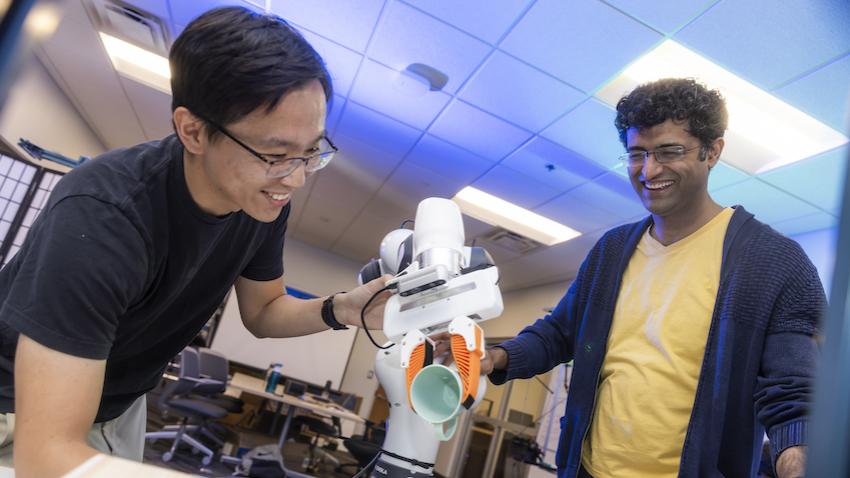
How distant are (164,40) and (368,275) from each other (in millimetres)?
3978

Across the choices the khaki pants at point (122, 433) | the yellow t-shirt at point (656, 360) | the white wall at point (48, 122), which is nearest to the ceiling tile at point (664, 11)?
the yellow t-shirt at point (656, 360)

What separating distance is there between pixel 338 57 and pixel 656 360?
3.16 meters

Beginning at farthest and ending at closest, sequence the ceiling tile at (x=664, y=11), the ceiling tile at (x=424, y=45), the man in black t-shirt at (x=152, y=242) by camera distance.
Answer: the ceiling tile at (x=424, y=45) < the ceiling tile at (x=664, y=11) < the man in black t-shirt at (x=152, y=242)

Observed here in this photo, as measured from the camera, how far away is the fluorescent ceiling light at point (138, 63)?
14.8 feet

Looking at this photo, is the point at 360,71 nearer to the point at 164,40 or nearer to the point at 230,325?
the point at 164,40

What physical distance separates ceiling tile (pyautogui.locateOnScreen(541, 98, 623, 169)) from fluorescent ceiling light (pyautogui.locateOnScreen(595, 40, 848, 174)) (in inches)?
5.5

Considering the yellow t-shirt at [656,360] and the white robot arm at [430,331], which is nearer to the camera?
the white robot arm at [430,331]

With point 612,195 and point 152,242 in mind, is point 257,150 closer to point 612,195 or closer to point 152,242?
point 152,242

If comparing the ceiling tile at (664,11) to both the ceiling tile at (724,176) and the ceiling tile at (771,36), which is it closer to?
the ceiling tile at (771,36)

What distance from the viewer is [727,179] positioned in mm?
3818

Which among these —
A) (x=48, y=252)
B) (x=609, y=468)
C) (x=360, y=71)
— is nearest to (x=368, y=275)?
(x=48, y=252)

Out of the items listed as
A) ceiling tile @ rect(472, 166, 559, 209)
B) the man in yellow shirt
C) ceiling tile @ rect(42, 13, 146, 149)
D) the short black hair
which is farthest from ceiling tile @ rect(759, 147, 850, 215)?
ceiling tile @ rect(42, 13, 146, 149)

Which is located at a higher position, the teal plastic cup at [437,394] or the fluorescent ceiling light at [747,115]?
the fluorescent ceiling light at [747,115]

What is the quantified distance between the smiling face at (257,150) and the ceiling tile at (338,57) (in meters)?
2.66
